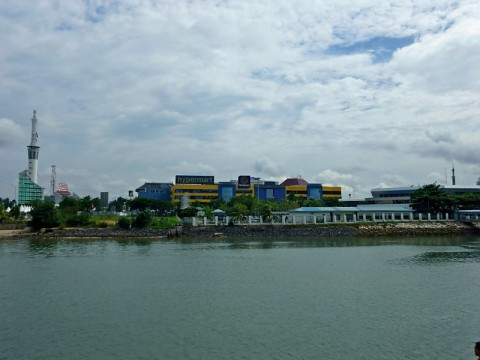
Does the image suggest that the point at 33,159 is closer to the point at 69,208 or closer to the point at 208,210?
the point at 69,208

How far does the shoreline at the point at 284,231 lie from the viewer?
77312 millimetres

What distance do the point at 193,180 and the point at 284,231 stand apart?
6905 cm

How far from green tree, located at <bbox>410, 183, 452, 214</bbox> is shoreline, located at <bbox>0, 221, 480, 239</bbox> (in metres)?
6.89

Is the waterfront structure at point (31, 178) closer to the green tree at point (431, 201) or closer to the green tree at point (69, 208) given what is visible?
the green tree at point (69, 208)

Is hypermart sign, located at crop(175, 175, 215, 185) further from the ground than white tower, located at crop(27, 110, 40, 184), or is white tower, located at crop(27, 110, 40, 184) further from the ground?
white tower, located at crop(27, 110, 40, 184)

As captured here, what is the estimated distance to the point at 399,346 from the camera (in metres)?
16.2

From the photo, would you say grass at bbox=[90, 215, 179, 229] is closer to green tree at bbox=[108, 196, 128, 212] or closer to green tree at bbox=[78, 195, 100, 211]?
green tree at bbox=[78, 195, 100, 211]

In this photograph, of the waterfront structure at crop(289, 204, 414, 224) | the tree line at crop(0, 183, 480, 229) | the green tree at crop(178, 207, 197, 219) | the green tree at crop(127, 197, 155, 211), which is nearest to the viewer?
the tree line at crop(0, 183, 480, 229)

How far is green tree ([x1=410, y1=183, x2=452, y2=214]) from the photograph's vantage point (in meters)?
89.1

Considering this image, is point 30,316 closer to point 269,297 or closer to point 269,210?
point 269,297

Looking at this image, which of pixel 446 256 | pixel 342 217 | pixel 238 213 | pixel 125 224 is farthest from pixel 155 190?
pixel 446 256

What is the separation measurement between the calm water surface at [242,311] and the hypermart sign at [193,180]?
104 meters

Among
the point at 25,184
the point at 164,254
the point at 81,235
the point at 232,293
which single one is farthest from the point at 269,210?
the point at 25,184

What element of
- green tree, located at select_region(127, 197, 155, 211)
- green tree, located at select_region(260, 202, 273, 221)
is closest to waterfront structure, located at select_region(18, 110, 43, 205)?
green tree, located at select_region(127, 197, 155, 211)
